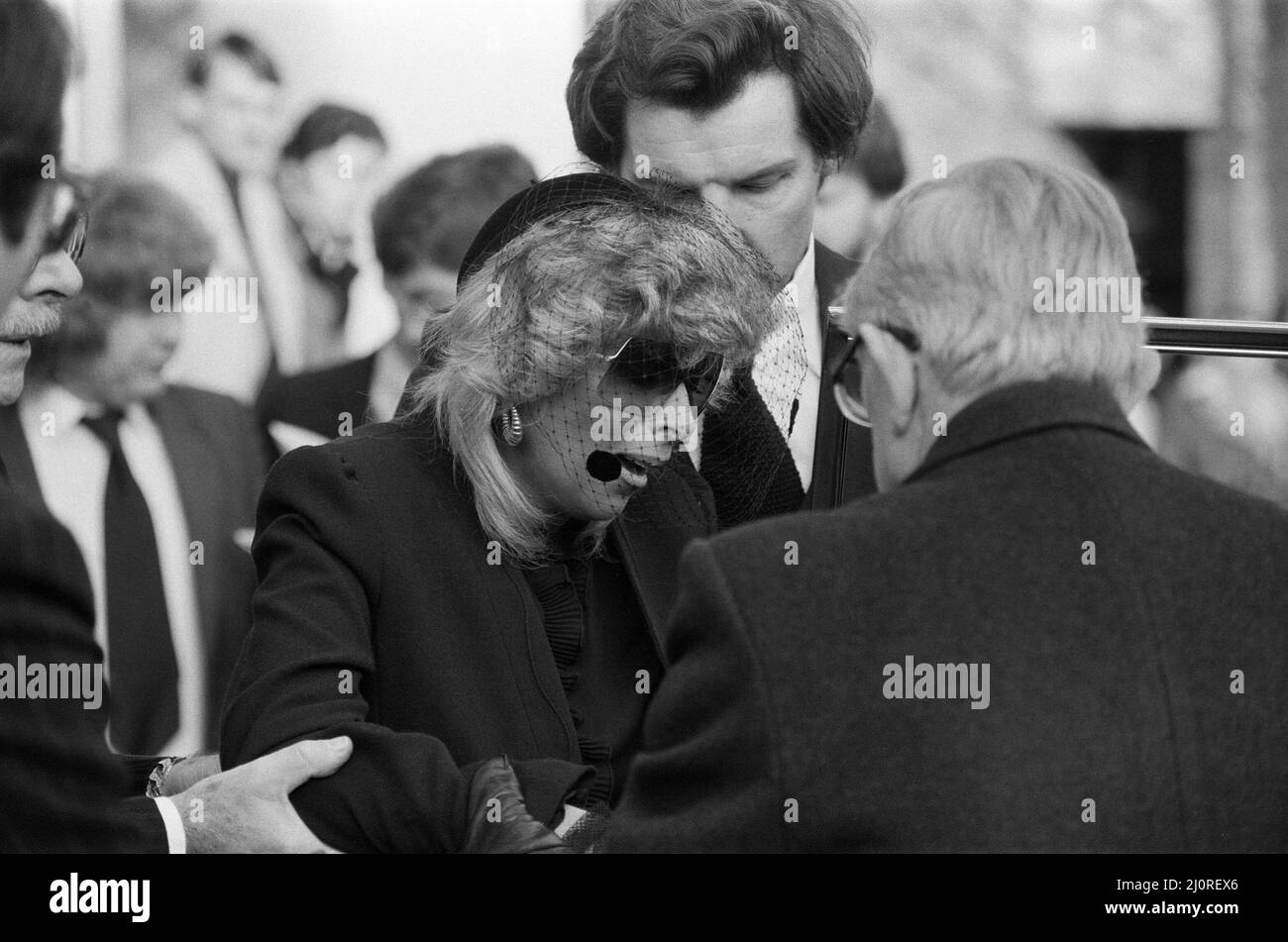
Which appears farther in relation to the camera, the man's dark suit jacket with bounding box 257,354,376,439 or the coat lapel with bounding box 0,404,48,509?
the man's dark suit jacket with bounding box 257,354,376,439

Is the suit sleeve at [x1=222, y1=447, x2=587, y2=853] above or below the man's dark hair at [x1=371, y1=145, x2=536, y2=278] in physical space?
below

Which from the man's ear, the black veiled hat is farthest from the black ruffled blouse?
the man's ear

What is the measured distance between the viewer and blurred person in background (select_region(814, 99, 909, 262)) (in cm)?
343

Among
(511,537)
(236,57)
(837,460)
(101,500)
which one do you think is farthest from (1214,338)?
(101,500)

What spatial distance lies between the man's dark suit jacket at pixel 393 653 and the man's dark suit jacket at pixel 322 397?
0.80m

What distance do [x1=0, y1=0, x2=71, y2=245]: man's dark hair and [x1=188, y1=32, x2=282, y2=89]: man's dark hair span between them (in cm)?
176

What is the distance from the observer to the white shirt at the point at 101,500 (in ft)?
10.2

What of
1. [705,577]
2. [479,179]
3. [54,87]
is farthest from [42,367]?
[705,577]

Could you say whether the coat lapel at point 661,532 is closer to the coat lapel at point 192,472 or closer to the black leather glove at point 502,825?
the black leather glove at point 502,825

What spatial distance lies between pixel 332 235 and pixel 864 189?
1.14 m

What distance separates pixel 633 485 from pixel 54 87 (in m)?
1.15

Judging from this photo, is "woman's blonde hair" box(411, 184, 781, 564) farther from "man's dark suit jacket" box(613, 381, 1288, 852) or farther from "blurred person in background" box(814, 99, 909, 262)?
"blurred person in background" box(814, 99, 909, 262)
